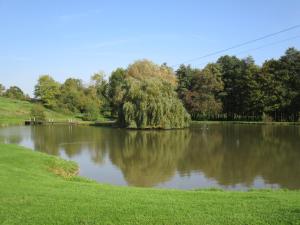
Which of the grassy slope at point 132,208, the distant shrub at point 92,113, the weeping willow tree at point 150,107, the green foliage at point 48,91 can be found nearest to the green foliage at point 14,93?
the green foliage at point 48,91

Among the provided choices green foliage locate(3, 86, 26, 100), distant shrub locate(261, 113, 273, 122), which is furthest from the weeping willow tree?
green foliage locate(3, 86, 26, 100)

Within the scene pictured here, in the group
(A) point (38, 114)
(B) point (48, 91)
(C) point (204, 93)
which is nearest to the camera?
(A) point (38, 114)

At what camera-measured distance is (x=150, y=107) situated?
158ft

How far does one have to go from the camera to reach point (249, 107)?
65.9 meters

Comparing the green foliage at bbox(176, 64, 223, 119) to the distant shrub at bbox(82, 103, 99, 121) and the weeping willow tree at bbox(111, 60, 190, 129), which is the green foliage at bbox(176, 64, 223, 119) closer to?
the distant shrub at bbox(82, 103, 99, 121)

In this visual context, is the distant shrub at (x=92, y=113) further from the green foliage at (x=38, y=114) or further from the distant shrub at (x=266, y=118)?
the distant shrub at (x=266, y=118)

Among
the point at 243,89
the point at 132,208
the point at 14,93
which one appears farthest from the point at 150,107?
the point at 14,93

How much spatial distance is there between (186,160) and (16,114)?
184 feet

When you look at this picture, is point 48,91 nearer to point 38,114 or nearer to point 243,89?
point 38,114

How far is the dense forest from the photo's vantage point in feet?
162

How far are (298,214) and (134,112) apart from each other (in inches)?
1648

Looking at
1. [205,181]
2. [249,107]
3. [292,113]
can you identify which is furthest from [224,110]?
[205,181]

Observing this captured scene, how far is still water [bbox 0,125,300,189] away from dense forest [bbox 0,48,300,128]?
410 inches

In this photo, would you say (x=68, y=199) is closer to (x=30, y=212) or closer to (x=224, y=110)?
(x=30, y=212)
